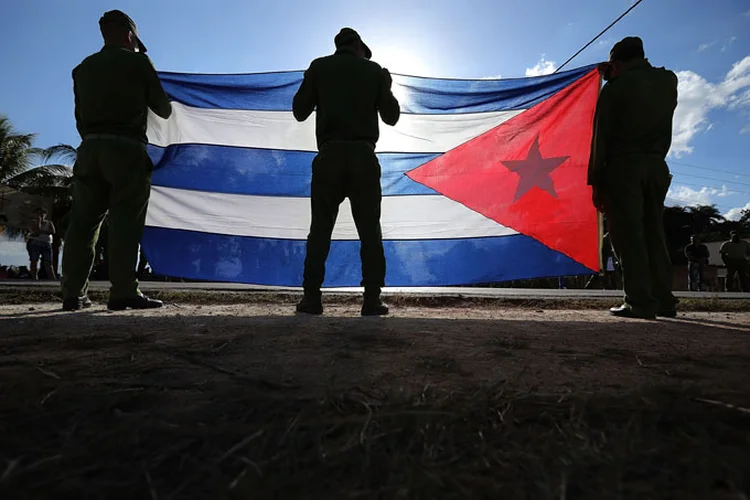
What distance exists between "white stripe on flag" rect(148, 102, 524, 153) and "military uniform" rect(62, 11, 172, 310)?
46.6 inches

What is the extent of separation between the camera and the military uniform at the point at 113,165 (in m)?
2.92

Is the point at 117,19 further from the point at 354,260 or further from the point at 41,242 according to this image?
the point at 41,242

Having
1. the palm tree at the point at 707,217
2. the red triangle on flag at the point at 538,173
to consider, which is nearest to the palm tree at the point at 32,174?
the red triangle on flag at the point at 538,173

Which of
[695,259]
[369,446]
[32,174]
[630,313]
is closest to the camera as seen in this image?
[369,446]

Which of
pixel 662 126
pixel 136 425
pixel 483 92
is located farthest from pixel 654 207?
pixel 136 425

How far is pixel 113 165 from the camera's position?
2926 millimetres

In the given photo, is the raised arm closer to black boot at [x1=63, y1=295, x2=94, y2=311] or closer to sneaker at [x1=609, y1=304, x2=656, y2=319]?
sneaker at [x1=609, y1=304, x2=656, y2=319]

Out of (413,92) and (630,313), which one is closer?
(630,313)

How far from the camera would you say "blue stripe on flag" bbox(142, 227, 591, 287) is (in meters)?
4.18

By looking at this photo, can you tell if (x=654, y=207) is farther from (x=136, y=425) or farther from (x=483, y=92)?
(x=136, y=425)

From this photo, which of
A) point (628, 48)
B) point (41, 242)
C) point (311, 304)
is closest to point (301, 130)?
point (311, 304)

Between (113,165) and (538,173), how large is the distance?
11.2 feet

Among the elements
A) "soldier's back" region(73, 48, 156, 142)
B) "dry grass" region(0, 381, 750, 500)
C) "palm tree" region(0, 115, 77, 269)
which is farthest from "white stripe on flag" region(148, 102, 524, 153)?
"palm tree" region(0, 115, 77, 269)

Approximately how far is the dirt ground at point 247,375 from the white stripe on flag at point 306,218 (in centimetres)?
223
